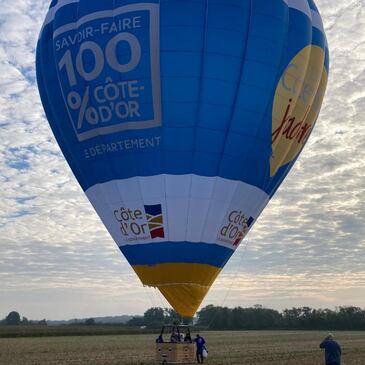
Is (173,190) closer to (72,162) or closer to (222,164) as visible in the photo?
(222,164)

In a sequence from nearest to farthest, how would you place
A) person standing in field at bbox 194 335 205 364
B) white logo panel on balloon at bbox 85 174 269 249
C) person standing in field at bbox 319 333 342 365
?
1. person standing in field at bbox 319 333 342 365
2. white logo panel on balloon at bbox 85 174 269 249
3. person standing in field at bbox 194 335 205 364

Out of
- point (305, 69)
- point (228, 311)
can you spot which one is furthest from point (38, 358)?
point (228, 311)

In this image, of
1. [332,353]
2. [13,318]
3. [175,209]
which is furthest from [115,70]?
[13,318]

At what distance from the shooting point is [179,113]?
60.8ft

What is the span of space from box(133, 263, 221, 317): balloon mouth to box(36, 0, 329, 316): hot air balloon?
0.03 meters

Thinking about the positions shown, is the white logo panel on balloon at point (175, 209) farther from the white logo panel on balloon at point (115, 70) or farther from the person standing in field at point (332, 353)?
the person standing in field at point (332, 353)

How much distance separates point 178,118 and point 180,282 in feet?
16.1

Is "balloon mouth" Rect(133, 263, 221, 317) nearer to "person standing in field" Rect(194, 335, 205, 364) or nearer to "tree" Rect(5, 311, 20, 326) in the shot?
"person standing in field" Rect(194, 335, 205, 364)

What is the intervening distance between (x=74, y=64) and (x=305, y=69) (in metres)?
7.76

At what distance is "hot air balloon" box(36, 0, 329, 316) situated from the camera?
18516 mm

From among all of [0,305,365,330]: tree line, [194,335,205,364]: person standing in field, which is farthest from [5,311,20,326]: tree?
[194,335,205,364]: person standing in field

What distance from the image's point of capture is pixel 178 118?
18547 mm

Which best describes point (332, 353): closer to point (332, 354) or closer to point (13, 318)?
point (332, 354)

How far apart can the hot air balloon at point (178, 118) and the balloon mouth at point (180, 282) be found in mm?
34
